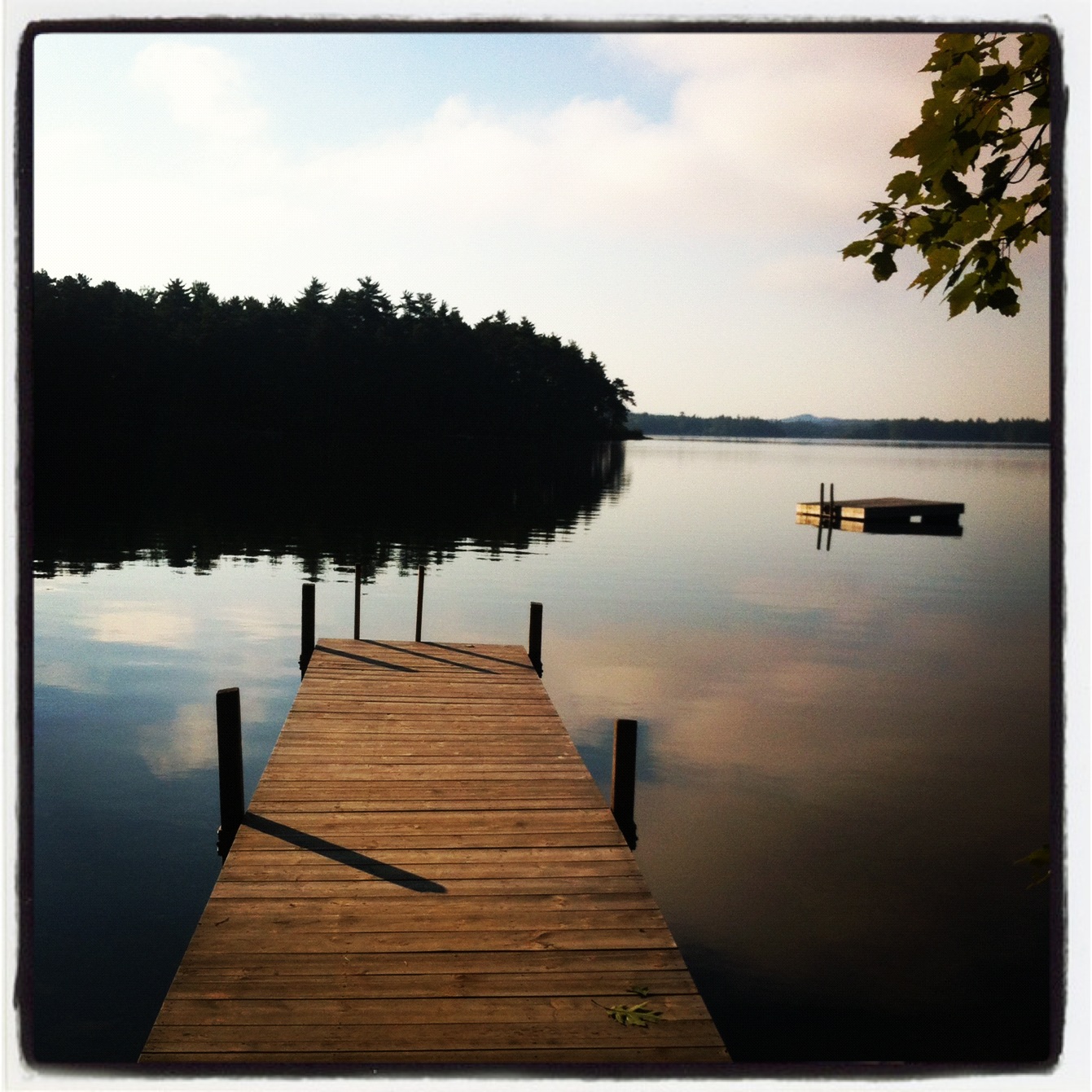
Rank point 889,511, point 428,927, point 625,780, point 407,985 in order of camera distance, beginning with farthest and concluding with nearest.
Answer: point 889,511 → point 625,780 → point 428,927 → point 407,985

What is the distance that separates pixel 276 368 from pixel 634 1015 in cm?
10127

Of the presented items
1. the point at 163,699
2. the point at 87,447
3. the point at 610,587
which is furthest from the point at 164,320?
the point at 163,699

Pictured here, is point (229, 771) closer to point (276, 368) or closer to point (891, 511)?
point (891, 511)

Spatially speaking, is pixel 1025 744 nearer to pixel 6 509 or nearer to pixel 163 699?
pixel 163 699

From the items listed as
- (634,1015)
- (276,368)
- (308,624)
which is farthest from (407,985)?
(276,368)

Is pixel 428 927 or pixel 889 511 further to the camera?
pixel 889 511

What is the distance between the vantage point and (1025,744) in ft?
55.7

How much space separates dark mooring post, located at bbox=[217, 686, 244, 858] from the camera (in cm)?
813

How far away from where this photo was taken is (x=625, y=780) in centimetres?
857

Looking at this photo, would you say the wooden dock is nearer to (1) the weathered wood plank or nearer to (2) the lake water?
(1) the weathered wood plank

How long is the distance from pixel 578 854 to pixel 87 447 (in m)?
83.8

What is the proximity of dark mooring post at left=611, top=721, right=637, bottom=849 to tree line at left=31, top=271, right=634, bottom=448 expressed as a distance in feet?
263

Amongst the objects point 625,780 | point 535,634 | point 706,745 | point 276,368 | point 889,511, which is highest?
point 276,368

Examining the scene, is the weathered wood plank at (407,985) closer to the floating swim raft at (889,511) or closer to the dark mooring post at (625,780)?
the dark mooring post at (625,780)
